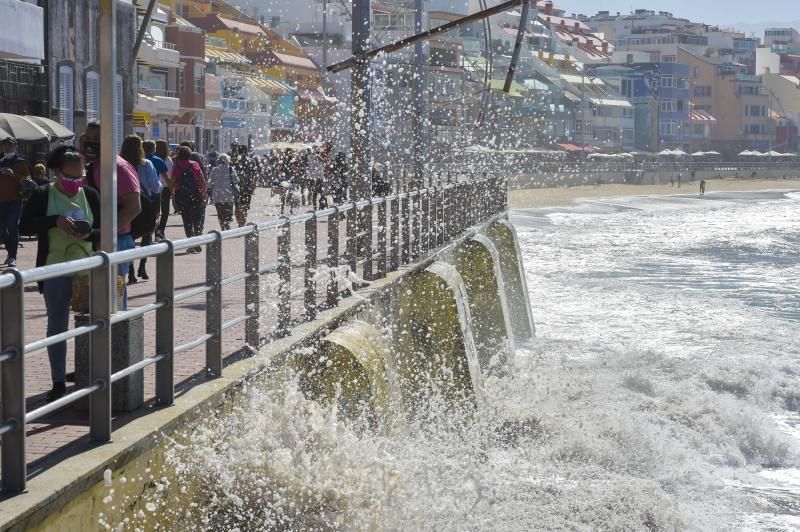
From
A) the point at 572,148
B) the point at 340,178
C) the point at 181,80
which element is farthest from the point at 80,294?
the point at 572,148

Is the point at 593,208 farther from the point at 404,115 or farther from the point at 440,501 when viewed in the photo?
the point at 440,501

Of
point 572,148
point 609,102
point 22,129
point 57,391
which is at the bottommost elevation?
point 572,148

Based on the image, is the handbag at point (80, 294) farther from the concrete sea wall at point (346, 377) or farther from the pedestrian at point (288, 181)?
the pedestrian at point (288, 181)

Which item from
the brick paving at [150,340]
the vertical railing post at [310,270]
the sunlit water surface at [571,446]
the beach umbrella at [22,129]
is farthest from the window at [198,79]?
the vertical railing post at [310,270]

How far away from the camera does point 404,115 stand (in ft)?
375

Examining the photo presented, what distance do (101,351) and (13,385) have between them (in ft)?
3.17

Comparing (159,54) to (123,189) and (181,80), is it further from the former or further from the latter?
(123,189)

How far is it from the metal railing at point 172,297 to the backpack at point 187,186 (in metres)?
4.04

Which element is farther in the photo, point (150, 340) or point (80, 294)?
point (150, 340)

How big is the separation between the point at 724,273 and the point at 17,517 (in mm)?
40530

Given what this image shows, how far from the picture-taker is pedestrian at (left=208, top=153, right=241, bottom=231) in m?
22.8

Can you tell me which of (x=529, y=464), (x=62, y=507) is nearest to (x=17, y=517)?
(x=62, y=507)

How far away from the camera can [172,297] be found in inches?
282

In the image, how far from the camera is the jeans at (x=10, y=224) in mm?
16750
